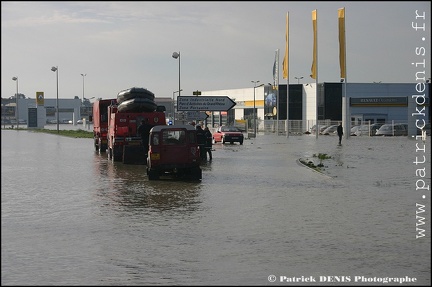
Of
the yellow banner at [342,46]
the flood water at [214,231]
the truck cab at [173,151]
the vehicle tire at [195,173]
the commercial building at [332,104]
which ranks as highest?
the yellow banner at [342,46]

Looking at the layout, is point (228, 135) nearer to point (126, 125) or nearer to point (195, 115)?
point (195, 115)

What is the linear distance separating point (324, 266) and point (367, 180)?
13.1 meters

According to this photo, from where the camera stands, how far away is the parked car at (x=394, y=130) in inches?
2884

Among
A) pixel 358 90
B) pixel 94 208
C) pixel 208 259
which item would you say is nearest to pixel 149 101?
pixel 94 208

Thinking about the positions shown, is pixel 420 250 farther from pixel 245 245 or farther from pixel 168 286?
pixel 168 286

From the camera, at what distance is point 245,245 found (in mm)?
10734

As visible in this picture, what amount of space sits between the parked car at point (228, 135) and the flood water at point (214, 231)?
103ft

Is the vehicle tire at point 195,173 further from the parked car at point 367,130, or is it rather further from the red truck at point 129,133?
the parked car at point 367,130

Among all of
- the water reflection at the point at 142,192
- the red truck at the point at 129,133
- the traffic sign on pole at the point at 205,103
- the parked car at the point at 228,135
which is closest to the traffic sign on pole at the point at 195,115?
the traffic sign on pole at the point at 205,103

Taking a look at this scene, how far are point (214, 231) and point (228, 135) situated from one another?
42.5 m

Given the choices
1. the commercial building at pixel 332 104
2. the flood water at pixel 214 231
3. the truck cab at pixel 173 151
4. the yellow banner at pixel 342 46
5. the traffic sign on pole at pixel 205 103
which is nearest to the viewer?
the flood water at pixel 214 231

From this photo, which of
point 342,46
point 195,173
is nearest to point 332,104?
point 342,46

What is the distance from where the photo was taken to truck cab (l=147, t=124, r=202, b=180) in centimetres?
2152

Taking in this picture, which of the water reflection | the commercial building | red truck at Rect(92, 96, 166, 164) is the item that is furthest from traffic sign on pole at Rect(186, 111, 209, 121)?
the commercial building
